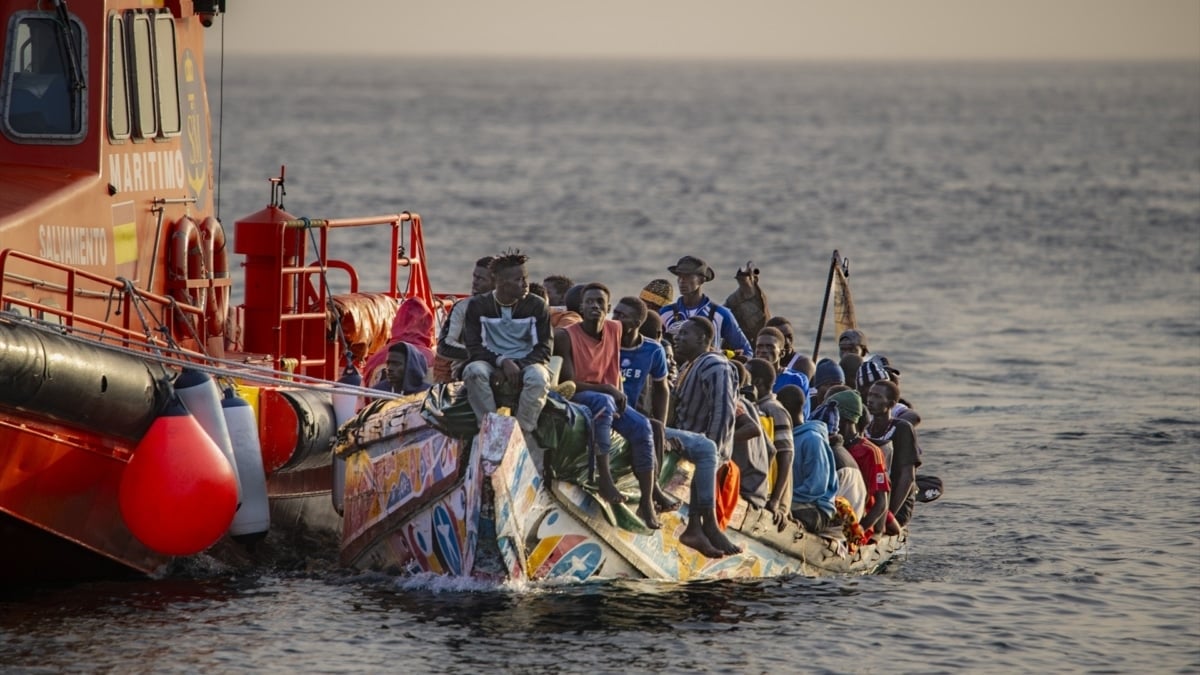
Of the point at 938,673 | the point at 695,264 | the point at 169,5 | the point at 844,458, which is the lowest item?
the point at 938,673

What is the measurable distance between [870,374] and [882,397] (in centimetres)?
68

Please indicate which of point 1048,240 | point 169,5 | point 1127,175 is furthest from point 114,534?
point 1127,175

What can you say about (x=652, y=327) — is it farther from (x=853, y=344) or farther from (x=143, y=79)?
(x=143, y=79)

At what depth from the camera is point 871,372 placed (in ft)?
54.5

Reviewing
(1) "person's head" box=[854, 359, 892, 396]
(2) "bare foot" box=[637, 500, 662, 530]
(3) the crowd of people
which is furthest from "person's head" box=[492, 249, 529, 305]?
(1) "person's head" box=[854, 359, 892, 396]

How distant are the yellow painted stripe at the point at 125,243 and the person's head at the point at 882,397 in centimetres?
543

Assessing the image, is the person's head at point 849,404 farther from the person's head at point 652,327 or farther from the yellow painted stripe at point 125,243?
the yellow painted stripe at point 125,243

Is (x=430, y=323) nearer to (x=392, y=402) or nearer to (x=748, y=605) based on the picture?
(x=392, y=402)

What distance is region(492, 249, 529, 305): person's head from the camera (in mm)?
13422

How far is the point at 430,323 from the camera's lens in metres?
15.6

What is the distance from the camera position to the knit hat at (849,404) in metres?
15.7

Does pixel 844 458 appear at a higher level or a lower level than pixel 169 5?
lower

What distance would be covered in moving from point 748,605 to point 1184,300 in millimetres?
23089

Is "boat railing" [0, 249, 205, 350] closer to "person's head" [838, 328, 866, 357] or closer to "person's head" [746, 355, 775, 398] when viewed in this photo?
"person's head" [746, 355, 775, 398]
